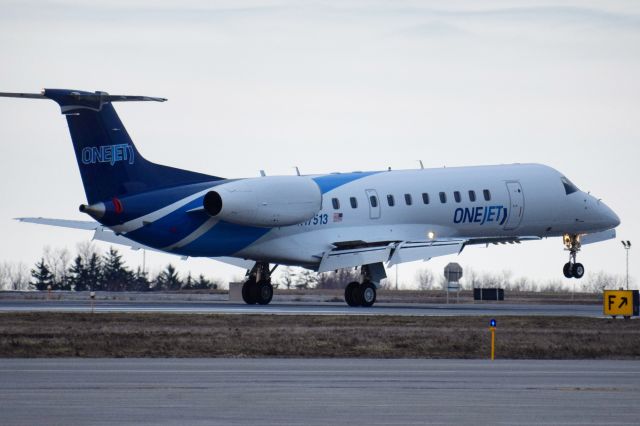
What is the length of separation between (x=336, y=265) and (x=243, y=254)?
3478 mm

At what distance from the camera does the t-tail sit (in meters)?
45.6

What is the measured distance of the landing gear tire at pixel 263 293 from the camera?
169 feet

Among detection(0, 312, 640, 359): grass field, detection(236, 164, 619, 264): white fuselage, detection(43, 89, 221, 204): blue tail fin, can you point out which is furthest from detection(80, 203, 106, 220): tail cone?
detection(236, 164, 619, 264): white fuselage

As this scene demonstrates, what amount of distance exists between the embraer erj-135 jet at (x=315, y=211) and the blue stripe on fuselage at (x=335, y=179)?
49 millimetres

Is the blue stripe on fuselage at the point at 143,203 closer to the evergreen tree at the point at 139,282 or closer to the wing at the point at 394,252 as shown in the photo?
the wing at the point at 394,252

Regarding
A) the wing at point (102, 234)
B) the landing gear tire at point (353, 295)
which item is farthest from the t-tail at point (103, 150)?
the landing gear tire at point (353, 295)

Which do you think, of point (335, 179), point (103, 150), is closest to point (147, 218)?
point (103, 150)

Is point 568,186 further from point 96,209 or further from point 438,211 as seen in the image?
point 96,209

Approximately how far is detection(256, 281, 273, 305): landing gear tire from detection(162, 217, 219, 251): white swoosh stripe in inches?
174
